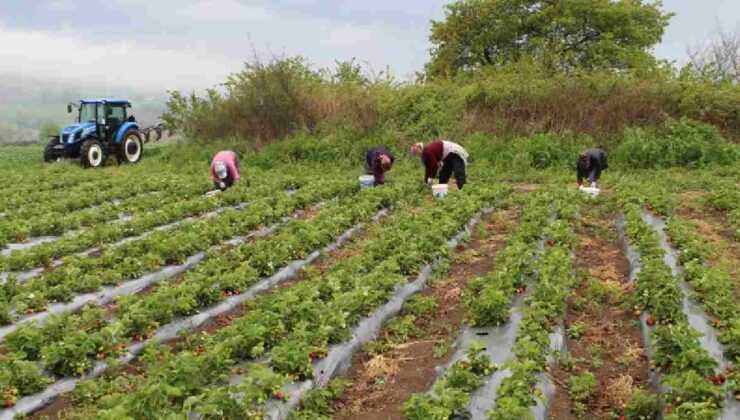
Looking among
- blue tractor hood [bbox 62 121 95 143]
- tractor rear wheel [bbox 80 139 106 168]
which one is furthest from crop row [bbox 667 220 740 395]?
blue tractor hood [bbox 62 121 95 143]

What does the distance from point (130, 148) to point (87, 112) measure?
5.56 feet

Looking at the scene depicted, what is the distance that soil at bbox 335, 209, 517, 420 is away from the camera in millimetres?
4504

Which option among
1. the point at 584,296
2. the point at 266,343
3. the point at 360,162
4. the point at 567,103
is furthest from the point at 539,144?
the point at 266,343

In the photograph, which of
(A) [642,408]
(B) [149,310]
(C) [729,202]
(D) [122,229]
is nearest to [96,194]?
(D) [122,229]

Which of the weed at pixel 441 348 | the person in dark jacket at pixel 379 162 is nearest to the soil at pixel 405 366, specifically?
the weed at pixel 441 348

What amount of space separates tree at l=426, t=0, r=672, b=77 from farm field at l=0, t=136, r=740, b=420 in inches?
710

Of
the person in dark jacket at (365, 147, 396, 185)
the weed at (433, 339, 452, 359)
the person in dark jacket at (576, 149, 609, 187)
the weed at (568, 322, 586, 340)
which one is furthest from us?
the person in dark jacket at (365, 147, 396, 185)

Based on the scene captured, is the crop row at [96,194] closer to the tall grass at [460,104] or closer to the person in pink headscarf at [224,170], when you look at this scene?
the person in pink headscarf at [224,170]

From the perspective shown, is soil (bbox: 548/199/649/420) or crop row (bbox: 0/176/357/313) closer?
soil (bbox: 548/199/649/420)

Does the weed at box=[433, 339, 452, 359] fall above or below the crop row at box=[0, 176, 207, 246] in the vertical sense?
below

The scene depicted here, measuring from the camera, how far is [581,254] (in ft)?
27.0

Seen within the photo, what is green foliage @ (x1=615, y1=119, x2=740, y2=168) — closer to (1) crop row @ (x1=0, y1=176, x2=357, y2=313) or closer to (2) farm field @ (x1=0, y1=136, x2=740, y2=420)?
(2) farm field @ (x1=0, y1=136, x2=740, y2=420)

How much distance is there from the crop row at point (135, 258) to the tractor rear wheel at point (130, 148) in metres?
11.6

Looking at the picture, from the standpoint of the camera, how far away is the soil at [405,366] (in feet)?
14.8
